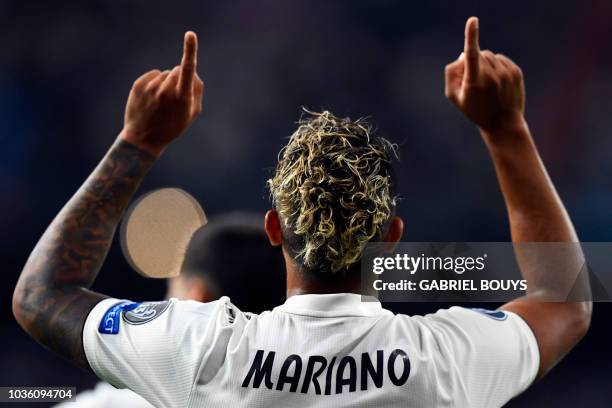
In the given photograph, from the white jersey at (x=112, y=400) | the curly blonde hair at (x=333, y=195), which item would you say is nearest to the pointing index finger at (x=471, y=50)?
the curly blonde hair at (x=333, y=195)

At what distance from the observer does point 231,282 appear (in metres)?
2.33

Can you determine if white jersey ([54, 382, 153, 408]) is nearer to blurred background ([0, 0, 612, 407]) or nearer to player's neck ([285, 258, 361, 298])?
player's neck ([285, 258, 361, 298])

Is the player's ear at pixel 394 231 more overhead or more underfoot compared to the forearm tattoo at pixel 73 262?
more overhead

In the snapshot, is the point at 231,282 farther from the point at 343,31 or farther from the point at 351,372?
the point at 343,31

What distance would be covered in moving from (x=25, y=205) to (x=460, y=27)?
549cm

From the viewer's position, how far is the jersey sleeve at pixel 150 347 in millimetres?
1378

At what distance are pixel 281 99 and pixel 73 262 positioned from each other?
728cm

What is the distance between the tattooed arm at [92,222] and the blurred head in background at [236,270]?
807 mm

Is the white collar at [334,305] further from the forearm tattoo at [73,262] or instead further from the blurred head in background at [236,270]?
the blurred head in background at [236,270]

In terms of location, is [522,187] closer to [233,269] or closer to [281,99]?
[233,269]

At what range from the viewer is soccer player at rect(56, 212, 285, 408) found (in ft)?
7.59

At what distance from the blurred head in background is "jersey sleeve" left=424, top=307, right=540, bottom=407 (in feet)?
3.33

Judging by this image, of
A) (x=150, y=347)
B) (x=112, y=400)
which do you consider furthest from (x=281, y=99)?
(x=150, y=347)

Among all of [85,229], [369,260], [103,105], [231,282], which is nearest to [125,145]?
[85,229]
